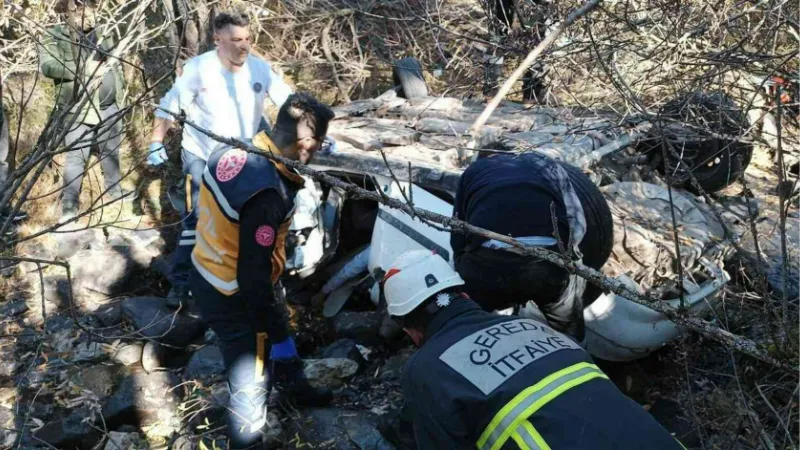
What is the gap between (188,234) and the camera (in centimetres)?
420

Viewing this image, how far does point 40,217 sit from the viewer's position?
5.39 m

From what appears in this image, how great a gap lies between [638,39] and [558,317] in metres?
1.33

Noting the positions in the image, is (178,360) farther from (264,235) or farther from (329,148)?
(264,235)

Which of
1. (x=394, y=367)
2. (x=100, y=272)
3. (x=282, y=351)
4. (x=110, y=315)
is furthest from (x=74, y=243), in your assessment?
(x=394, y=367)

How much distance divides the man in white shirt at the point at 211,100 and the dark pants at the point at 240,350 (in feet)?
4.41

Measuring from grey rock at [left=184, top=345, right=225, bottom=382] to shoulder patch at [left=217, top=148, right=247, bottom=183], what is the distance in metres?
1.35

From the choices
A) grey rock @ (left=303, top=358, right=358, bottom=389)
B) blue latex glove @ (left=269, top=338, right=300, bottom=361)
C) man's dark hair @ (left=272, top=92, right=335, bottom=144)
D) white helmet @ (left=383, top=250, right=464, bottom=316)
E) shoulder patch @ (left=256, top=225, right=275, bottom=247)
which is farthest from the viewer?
grey rock @ (left=303, top=358, right=358, bottom=389)

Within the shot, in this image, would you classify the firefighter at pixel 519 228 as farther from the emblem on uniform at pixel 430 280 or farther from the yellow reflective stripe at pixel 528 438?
the yellow reflective stripe at pixel 528 438

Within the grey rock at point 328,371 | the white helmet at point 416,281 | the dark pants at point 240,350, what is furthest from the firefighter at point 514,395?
the grey rock at point 328,371

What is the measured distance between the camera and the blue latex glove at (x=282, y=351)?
3.20m

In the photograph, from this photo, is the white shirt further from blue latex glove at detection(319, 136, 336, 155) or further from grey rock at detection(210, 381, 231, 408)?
grey rock at detection(210, 381, 231, 408)

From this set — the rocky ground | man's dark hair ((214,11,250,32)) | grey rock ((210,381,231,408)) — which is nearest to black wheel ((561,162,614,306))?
the rocky ground

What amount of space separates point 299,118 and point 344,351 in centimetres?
149

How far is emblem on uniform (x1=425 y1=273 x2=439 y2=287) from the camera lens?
6.79 feet
